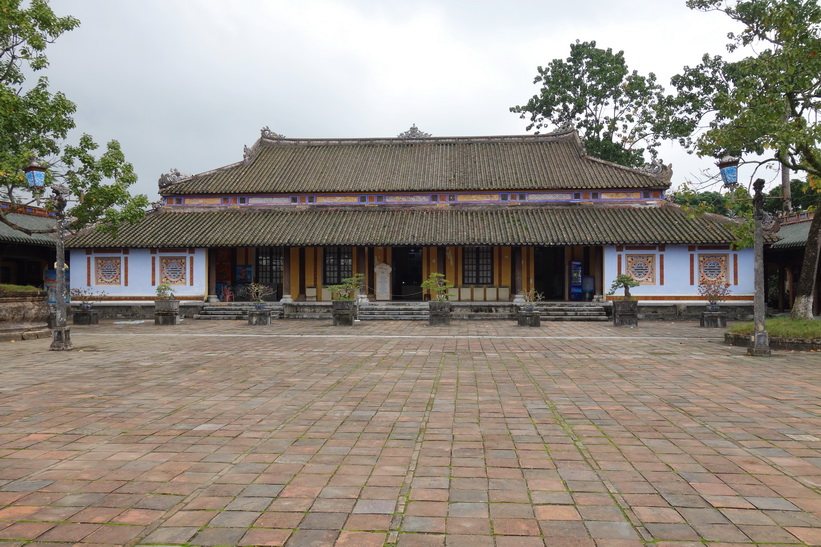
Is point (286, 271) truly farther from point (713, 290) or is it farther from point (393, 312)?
point (713, 290)

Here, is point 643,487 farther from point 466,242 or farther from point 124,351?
point 466,242

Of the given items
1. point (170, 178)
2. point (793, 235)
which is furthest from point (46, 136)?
point (793, 235)

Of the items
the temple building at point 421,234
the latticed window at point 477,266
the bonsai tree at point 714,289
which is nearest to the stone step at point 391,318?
the temple building at point 421,234

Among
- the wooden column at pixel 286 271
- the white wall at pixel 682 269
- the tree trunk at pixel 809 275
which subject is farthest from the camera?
the wooden column at pixel 286 271

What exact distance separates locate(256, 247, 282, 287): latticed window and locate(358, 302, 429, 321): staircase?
546 centimetres

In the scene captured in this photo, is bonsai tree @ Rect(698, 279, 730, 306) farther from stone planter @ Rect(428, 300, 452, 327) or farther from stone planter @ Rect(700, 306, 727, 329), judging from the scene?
stone planter @ Rect(428, 300, 452, 327)

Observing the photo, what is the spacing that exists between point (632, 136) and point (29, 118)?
93.9 ft

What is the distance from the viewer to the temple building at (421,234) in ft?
66.0

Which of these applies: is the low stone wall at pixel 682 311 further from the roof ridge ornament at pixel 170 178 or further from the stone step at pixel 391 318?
the roof ridge ornament at pixel 170 178

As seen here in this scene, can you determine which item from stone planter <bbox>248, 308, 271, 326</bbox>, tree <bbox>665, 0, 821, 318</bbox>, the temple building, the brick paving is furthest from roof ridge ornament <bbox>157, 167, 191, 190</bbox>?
tree <bbox>665, 0, 821, 318</bbox>

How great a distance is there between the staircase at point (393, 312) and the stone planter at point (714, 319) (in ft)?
31.2

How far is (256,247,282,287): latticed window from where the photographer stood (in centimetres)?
2344

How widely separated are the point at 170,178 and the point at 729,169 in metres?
21.9

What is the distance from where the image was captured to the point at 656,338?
12875mm
